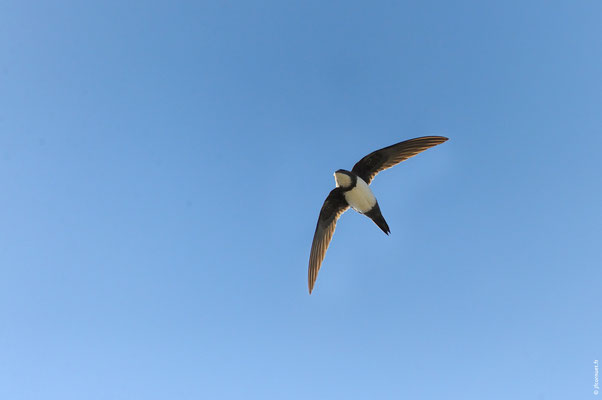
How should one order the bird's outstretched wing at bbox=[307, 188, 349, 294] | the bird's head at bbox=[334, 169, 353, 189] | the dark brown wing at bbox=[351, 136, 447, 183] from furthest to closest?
1. the bird's outstretched wing at bbox=[307, 188, 349, 294]
2. the dark brown wing at bbox=[351, 136, 447, 183]
3. the bird's head at bbox=[334, 169, 353, 189]

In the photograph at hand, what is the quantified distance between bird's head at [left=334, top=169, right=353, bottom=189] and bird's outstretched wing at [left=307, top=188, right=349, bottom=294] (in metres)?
0.57

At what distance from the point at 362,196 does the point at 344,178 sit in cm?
43

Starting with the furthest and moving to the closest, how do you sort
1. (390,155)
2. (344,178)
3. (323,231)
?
(323,231)
(390,155)
(344,178)

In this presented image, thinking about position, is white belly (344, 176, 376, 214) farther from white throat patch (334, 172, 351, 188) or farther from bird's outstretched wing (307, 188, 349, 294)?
bird's outstretched wing (307, 188, 349, 294)

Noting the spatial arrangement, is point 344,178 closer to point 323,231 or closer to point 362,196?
point 362,196

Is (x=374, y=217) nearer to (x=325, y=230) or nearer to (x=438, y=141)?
(x=325, y=230)

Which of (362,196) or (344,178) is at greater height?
(344,178)

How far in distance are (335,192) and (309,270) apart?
1.52m

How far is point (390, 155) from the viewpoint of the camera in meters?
7.82

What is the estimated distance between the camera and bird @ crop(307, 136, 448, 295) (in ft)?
24.4

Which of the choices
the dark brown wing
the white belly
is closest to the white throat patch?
the white belly

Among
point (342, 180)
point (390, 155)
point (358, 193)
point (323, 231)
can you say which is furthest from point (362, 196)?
point (323, 231)

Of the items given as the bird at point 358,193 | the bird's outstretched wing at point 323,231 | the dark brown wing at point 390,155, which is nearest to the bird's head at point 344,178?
the bird at point 358,193

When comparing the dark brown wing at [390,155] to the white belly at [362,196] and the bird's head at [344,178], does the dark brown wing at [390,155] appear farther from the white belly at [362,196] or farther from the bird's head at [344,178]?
the bird's head at [344,178]
